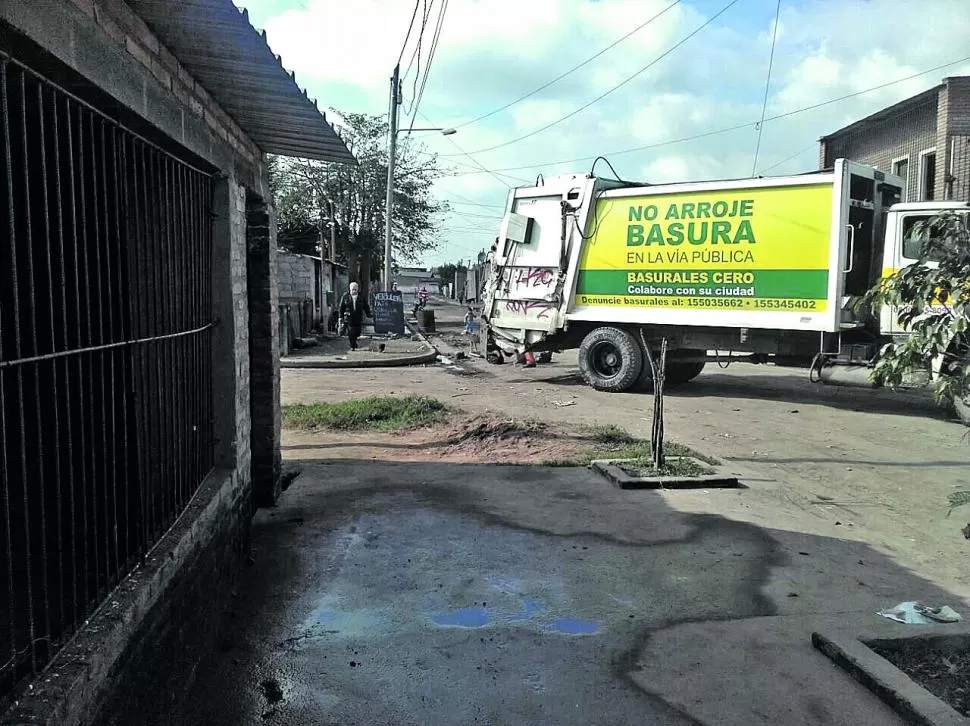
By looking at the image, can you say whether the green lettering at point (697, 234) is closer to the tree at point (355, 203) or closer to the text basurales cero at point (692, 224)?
the text basurales cero at point (692, 224)

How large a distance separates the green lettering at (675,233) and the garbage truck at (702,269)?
19 mm

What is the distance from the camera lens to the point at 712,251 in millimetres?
10844

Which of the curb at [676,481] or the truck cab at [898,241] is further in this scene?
the truck cab at [898,241]

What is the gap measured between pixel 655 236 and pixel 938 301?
8.46 m

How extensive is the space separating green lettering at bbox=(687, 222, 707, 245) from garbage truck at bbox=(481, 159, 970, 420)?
0.6 inches

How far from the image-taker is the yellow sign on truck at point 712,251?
10023mm

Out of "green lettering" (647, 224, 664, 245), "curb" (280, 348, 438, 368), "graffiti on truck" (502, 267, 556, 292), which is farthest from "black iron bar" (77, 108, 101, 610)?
"curb" (280, 348, 438, 368)

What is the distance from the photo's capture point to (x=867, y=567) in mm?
4578

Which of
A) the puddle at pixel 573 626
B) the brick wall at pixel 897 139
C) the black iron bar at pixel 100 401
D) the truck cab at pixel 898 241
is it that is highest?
the brick wall at pixel 897 139

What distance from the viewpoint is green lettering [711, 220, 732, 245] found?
10695 millimetres

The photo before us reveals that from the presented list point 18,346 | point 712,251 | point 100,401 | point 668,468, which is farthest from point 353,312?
point 18,346

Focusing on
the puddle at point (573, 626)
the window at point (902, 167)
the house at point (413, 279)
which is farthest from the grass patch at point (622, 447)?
the house at point (413, 279)

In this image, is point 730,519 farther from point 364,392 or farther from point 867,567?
point 364,392

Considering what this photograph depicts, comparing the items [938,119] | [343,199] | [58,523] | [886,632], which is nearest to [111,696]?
[58,523]
